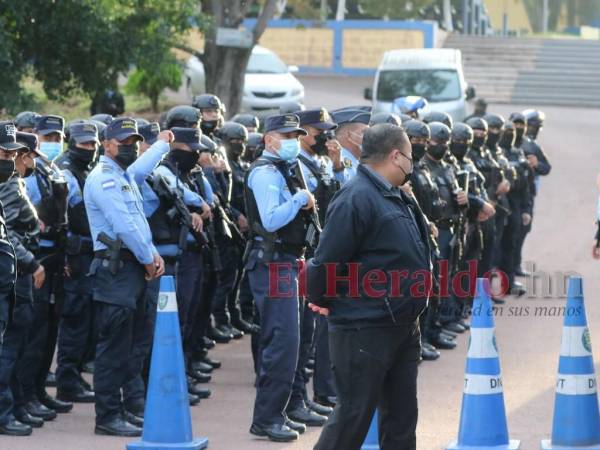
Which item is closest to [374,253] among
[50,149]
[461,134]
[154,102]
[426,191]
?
[50,149]

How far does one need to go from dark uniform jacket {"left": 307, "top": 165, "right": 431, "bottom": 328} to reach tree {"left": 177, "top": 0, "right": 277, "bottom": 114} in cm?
1753

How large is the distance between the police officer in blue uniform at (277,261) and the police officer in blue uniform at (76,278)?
138cm

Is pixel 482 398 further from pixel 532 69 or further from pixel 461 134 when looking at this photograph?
pixel 532 69

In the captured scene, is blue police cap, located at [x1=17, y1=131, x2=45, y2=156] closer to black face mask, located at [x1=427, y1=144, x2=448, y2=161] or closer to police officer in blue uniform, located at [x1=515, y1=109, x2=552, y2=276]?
black face mask, located at [x1=427, y1=144, x2=448, y2=161]

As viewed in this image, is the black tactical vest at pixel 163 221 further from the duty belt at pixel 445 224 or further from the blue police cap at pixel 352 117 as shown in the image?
the duty belt at pixel 445 224

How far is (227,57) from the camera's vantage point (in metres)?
24.7

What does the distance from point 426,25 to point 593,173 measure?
18.4 metres

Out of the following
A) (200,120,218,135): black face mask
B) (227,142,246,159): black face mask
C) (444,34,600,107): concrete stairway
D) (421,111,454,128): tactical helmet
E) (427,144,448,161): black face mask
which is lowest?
(444,34,600,107): concrete stairway

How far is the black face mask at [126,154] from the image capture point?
9227 millimetres

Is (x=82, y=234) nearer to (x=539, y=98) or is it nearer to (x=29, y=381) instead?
(x=29, y=381)

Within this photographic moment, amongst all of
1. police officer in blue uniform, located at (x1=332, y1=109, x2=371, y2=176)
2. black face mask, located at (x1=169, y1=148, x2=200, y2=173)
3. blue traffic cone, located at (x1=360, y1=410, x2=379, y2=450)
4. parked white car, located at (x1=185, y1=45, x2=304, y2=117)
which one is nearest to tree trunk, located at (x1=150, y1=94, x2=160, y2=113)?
parked white car, located at (x1=185, y1=45, x2=304, y2=117)

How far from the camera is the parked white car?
98.8 ft

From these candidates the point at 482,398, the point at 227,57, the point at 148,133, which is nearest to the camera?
the point at 482,398

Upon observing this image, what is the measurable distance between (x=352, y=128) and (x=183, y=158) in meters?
1.35
